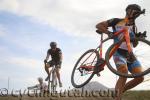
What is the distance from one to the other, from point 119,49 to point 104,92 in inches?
237

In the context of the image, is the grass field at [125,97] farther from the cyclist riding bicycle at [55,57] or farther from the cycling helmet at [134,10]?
the cycling helmet at [134,10]

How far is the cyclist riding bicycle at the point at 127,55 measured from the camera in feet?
33.6

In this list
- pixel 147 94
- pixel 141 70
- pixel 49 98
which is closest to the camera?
pixel 141 70

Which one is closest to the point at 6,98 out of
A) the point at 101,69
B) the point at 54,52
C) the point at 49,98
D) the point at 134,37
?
the point at 49,98

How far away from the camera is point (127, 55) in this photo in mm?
10398

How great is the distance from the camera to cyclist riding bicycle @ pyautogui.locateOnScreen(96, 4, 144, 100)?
10.2 meters

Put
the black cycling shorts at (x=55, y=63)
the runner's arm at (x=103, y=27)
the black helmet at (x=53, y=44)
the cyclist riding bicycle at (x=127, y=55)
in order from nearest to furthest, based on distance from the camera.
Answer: the cyclist riding bicycle at (x=127, y=55), the runner's arm at (x=103, y=27), the black helmet at (x=53, y=44), the black cycling shorts at (x=55, y=63)

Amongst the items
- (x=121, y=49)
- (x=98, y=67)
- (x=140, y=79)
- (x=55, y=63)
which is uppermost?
→ (x=55, y=63)

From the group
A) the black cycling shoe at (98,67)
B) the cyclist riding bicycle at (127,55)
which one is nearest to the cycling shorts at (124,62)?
the cyclist riding bicycle at (127,55)

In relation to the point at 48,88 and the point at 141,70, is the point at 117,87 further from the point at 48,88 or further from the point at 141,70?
the point at 48,88

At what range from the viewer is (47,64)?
18047 mm

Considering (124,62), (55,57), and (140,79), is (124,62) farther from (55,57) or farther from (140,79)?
(55,57)

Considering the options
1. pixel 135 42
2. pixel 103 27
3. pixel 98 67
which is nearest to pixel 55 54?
pixel 98 67

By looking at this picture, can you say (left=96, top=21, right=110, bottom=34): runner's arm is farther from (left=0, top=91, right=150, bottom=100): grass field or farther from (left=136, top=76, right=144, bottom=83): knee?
(left=0, top=91, right=150, bottom=100): grass field
